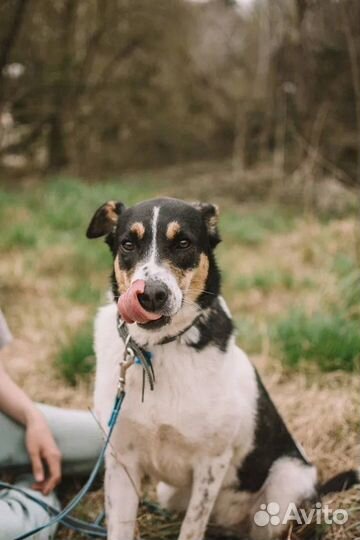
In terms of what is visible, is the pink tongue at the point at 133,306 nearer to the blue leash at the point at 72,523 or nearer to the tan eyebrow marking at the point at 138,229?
the tan eyebrow marking at the point at 138,229

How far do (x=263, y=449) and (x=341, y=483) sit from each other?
436 millimetres

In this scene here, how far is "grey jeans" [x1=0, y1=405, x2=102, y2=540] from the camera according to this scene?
232 cm

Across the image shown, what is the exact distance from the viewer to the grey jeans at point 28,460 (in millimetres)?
2324

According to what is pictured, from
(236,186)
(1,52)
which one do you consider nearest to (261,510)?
(1,52)

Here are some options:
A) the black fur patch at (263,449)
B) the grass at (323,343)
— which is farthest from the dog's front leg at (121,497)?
the grass at (323,343)

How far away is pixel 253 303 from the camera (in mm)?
5348

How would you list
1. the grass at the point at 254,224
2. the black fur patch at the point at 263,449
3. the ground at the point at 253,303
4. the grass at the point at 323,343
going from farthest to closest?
the grass at the point at 254,224, the grass at the point at 323,343, the ground at the point at 253,303, the black fur patch at the point at 263,449

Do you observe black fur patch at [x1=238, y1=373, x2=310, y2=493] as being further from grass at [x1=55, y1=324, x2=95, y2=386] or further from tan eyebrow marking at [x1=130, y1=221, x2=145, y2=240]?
grass at [x1=55, y1=324, x2=95, y2=386]

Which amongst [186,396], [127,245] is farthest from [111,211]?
[186,396]

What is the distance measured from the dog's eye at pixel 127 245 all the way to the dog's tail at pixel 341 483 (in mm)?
1332

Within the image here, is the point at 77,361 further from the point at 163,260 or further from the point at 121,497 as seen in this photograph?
the point at 163,260

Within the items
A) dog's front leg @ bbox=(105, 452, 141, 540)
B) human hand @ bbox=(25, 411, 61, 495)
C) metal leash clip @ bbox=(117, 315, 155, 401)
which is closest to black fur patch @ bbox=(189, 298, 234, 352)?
metal leash clip @ bbox=(117, 315, 155, 401)

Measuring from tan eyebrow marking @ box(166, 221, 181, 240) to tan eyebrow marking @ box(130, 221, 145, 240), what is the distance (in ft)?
0.31

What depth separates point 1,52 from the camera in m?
6.43
